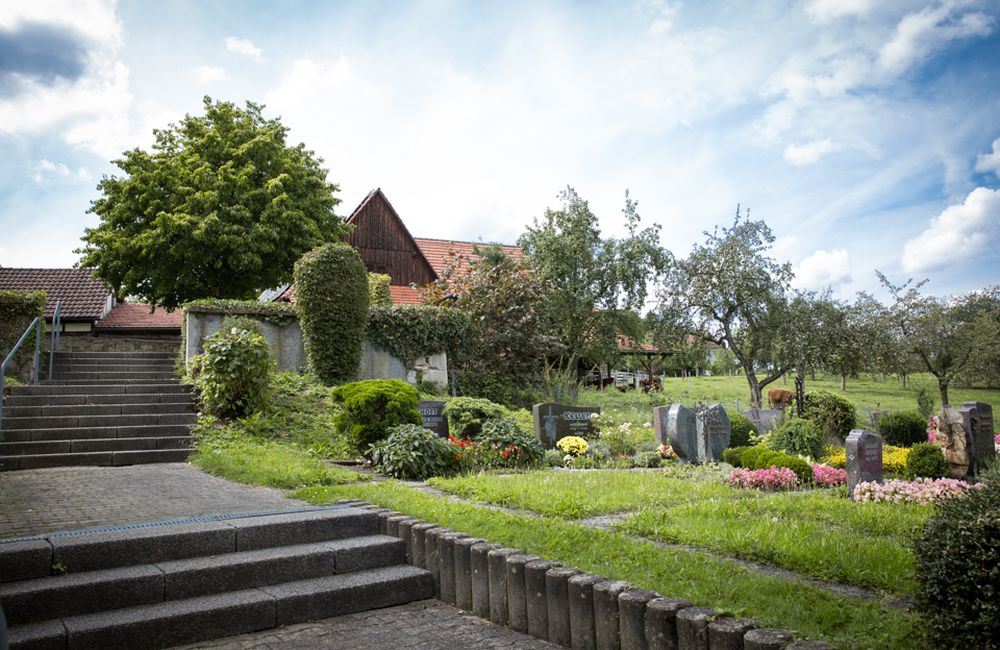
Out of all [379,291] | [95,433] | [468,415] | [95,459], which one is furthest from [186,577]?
[379,291]

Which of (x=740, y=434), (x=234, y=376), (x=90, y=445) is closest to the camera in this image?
(x=90, y=445)

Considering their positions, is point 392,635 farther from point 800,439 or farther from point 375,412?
point 800,439

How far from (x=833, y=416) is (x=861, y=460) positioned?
6783mm

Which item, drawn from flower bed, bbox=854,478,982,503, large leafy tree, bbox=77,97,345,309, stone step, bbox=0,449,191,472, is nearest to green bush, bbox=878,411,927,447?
flower bed, bbox=854,478,982,503

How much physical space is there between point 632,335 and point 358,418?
1738cm

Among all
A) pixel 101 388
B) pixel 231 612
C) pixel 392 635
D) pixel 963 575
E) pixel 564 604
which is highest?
pixel 101 388

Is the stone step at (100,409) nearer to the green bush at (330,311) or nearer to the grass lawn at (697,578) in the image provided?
the green bush at (330,311)

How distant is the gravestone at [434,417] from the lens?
473 inches

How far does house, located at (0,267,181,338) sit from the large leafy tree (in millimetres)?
3786

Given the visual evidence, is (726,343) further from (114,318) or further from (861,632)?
(114,318)

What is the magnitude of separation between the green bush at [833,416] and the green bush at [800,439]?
2.38 meters

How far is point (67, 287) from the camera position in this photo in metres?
32.0

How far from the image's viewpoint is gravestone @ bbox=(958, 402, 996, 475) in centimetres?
1048

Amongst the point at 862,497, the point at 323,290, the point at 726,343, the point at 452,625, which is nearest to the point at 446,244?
the point at 726,343
